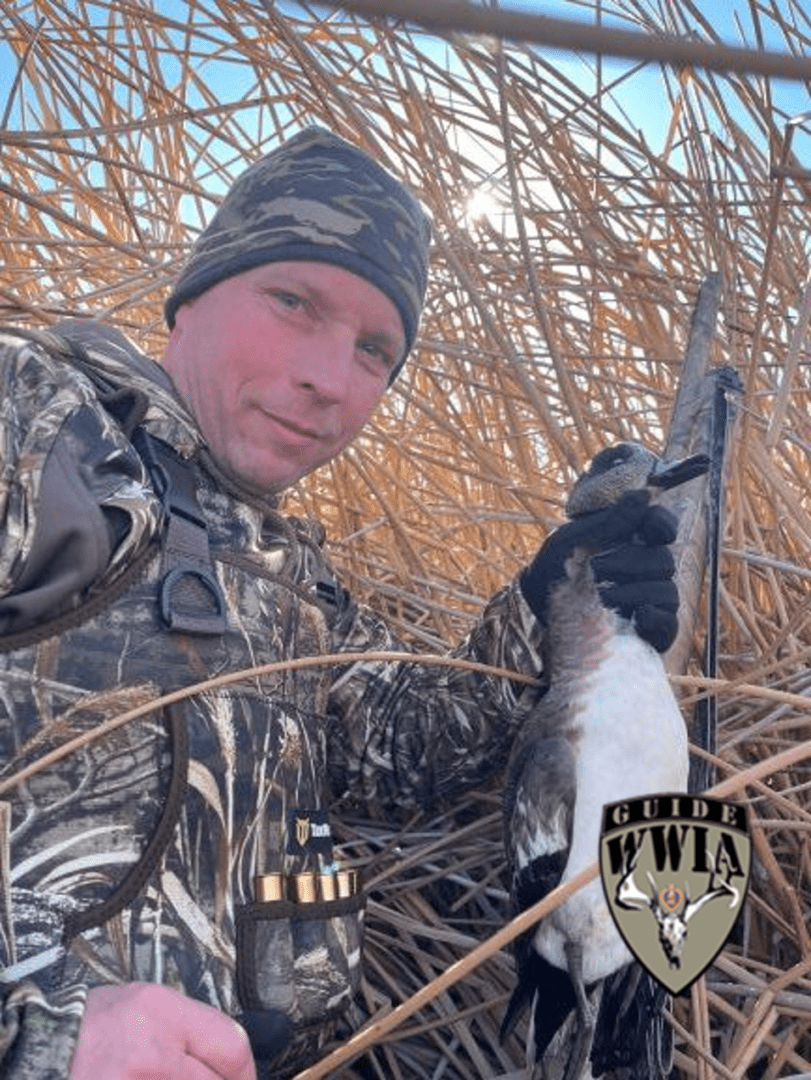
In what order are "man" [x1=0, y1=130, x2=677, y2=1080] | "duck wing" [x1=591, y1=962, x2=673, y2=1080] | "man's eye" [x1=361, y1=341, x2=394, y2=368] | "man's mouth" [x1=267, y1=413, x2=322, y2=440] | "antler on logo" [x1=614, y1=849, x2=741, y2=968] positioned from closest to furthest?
"antler on logo" [x1=614, y1=849, x2=741, y2=968] < "man" [x1=0, y1=130, x2=677, y2=1080] < "duck wing" [x1=591, y1=962, x2=673, y2=1080] < "man's mouth" [x1=267, y1=413, x2=322, y2=440] < "man's eye" [x1=361, y1=341, x2=394, y2=368]

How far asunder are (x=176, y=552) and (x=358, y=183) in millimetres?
674

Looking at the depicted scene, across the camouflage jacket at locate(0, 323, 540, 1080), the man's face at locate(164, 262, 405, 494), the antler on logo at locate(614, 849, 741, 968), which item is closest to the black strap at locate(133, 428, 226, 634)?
the camouflage jacket at locate(0, 323, 540, 1080)

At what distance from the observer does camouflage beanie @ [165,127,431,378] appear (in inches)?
60.4

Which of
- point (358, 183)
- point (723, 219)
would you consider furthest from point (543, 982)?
point (723, 219)

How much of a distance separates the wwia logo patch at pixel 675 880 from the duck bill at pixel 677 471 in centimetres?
36

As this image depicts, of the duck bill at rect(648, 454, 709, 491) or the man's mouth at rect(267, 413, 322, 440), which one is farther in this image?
the man's mouth at rect(267, 413, 322, 440)

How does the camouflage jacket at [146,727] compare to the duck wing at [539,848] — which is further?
the duck wing at [539,848]

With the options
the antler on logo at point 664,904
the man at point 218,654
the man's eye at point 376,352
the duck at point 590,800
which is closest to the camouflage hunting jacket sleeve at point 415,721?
the man at point 218,654

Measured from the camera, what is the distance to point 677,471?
128 cm

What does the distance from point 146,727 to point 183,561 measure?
0.18 metres

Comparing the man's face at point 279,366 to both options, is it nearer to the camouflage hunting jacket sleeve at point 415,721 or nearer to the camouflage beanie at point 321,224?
the camouflage beanie at point 321,224

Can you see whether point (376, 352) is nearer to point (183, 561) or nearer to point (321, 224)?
point (321, 224)

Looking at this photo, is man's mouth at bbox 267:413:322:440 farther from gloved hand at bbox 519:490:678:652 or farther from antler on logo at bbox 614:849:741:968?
antler on logo at bbox 614:849:741:968

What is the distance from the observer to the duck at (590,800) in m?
1.19
